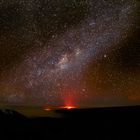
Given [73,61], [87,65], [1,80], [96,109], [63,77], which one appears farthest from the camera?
[87,65]

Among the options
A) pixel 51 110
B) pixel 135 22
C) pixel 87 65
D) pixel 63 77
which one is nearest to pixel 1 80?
pixel 63 77

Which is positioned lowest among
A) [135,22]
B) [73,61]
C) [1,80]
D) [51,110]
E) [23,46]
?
[51,110]

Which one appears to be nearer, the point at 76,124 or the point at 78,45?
the point at 76,124

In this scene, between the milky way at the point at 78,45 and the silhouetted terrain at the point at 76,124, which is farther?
the milky way at the point at 78,45

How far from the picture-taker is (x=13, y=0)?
8.40 m

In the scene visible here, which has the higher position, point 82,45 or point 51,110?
point 82,45

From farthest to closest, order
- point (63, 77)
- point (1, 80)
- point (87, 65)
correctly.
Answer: point (87, 65), point (63, 77), point (1, 80)

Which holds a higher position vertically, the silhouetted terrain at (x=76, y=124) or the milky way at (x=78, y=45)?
the milky way at (x=78, y=45)

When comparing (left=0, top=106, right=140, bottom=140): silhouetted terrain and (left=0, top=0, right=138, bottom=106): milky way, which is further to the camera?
(left=0, top=0, right=138, bottom=106): milky way

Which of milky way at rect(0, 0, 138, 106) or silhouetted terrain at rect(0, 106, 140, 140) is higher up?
milky way at rect(0, 0, 138, 106)

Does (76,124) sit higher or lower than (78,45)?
lower

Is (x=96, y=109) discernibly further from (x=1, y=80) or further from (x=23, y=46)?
(x=23, y=46)

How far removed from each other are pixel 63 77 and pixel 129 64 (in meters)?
3.04

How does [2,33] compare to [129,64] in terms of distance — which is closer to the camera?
[2,33]
